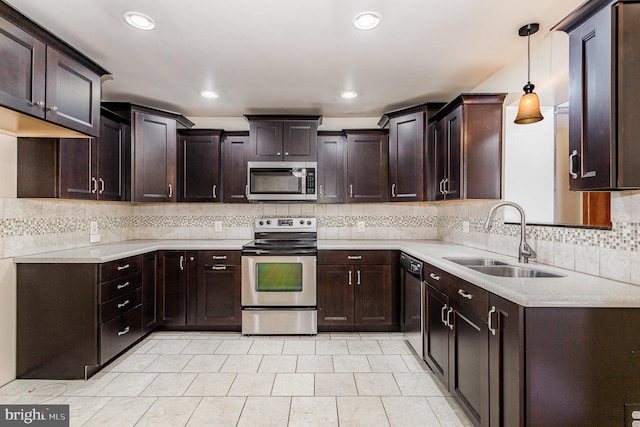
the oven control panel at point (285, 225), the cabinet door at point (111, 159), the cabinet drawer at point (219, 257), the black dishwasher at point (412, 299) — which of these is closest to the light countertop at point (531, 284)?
the black dishwasher at point (412, 299)

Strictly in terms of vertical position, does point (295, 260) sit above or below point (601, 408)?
above

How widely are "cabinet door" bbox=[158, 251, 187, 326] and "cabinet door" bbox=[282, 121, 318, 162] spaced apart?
1507mm

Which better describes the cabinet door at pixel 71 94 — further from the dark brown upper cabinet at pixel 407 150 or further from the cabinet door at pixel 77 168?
the dark brown upper cabinet at pixel 407 150

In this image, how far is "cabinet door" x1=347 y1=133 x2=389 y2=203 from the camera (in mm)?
3791

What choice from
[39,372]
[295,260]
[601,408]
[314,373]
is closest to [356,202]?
[295,260]

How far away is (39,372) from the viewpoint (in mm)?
2449

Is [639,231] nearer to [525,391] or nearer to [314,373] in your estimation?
[525,391]

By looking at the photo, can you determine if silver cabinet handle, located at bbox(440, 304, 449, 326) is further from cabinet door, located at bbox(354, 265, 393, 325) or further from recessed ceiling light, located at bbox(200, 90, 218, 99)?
recessed ceiling light, located at bbox(200, 90, 218, 99)

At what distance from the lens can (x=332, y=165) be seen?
3828 mm

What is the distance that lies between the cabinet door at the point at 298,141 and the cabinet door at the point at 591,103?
8.00 feet

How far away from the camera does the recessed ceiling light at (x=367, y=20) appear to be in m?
1.99

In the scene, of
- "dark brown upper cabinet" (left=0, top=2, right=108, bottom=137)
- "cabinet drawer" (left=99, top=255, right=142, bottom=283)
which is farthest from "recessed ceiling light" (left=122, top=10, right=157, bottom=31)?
"cabinet drawer" (left=99, top=255, right=142, bottom=283)

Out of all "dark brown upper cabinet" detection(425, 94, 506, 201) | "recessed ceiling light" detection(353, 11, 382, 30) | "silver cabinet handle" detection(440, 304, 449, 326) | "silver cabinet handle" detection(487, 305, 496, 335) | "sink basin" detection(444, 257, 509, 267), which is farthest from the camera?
"dark brown upper cabinet" detection(425, 94, 506, 201)

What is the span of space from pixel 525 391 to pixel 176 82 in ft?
10.6
